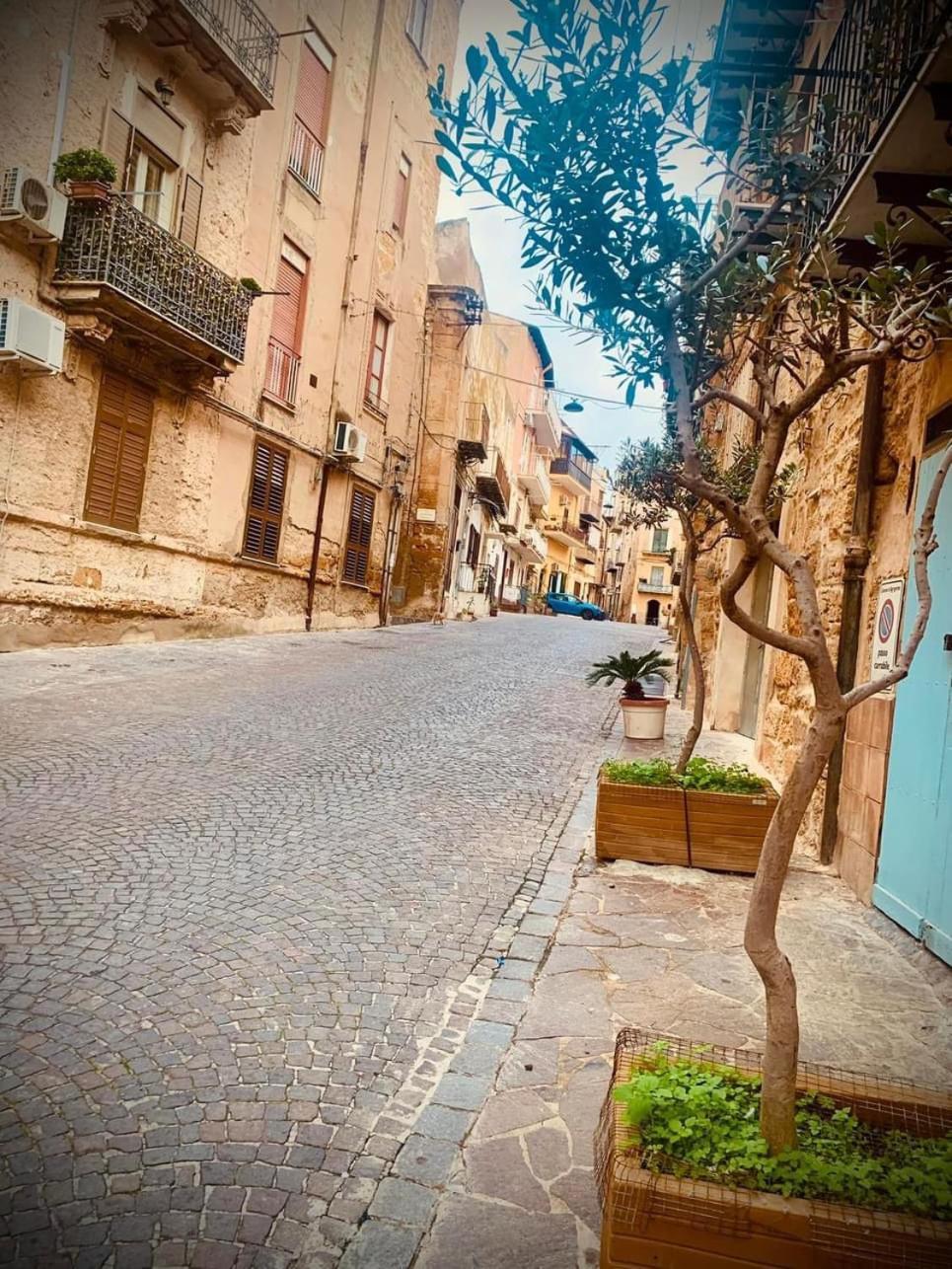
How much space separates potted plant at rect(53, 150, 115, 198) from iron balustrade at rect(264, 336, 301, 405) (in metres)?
5.35

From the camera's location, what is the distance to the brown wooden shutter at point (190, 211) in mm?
13008

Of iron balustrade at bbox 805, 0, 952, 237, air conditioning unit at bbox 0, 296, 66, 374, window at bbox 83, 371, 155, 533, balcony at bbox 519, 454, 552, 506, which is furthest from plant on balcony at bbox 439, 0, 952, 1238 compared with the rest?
balcony at bbox 519, 454, 552, 506

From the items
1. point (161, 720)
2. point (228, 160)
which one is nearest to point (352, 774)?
point (161, 720)

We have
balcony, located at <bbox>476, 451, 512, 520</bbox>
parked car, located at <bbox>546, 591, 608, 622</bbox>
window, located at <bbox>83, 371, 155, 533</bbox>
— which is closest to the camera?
window, located at <bbox>83, 371, 155, 533</bbox>

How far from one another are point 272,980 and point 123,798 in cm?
255

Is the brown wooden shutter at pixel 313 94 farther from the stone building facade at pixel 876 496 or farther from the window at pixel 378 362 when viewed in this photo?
the stone building facade at pixel 876 496

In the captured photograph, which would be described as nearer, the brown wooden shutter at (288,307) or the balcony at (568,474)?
the brown wooden shutter at (288,307)

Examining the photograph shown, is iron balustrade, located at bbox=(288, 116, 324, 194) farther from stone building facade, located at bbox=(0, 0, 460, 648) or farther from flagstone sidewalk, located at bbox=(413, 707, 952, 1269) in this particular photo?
flagstone sidewalk, located at bbox=(413, 707, 952, 1269)

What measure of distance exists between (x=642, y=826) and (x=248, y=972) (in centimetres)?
277

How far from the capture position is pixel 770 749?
7.41 meters

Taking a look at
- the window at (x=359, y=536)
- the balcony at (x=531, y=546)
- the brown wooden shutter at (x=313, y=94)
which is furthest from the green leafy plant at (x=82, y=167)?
the balcony at (x=531, y=546)

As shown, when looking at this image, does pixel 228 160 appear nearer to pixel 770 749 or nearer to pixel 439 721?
pixel 439 721

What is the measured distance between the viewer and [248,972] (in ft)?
10.5

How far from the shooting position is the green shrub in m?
5.38
